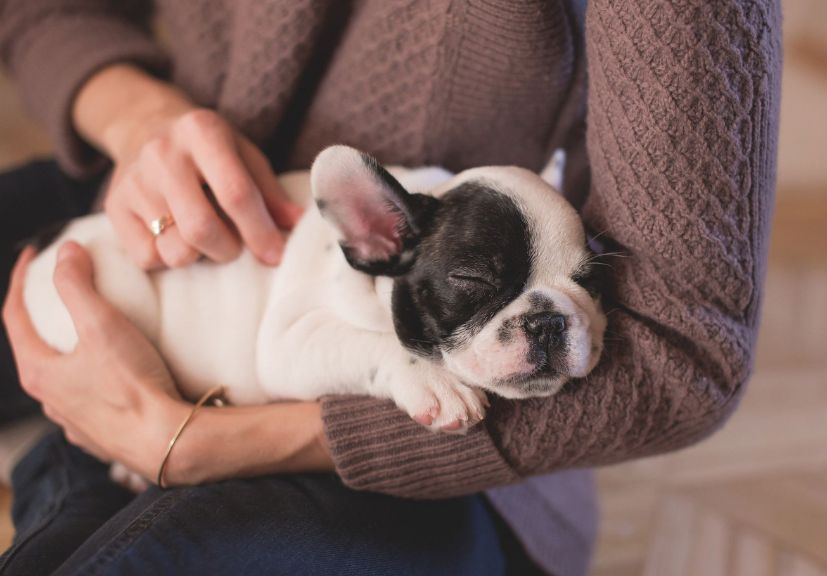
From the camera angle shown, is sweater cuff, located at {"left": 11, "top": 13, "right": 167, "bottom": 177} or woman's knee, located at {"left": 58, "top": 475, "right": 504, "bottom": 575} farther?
sweater cuff, located at {"left": 11, "top": 13, "right": 167, "bottom": 177}

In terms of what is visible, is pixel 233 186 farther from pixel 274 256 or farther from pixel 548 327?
pixel 548 327

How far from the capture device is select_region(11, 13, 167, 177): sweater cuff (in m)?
1.30

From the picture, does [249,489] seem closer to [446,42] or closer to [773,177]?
[446,42]

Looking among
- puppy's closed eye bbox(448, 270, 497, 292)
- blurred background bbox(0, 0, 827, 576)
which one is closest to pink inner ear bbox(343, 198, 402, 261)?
puppy's closed eye bbox(448, 270, 497, 292)

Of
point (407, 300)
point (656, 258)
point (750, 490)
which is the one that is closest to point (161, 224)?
point (407, 300)

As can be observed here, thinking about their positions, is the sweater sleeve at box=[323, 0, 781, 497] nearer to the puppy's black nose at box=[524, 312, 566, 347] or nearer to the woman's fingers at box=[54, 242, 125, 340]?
the puppy's black nose at box=[524, 312, 566, 347]

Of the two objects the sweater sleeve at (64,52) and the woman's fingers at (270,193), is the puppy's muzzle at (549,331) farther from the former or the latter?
the sweater sleeve at (64,52)

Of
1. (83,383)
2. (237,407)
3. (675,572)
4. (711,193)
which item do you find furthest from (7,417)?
(675,572)

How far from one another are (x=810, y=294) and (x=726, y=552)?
0.98 metres

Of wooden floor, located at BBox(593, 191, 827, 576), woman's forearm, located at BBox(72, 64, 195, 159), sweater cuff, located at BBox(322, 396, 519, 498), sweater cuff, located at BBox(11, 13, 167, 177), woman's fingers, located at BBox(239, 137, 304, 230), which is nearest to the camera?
sweater cuff, located at BBox(322, 396, 519, 498)

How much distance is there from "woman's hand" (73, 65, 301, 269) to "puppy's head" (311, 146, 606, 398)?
0.59 ft

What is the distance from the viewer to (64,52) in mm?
1313

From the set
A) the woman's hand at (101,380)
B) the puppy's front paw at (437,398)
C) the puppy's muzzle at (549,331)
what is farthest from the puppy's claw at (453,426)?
the woman's hand at (101,380)

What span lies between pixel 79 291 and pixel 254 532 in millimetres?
458
